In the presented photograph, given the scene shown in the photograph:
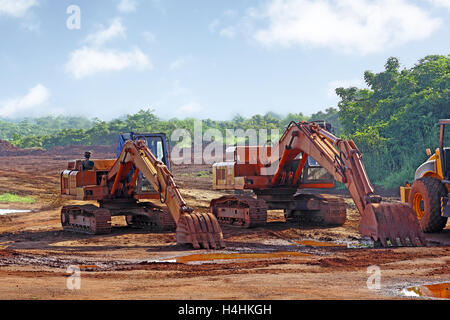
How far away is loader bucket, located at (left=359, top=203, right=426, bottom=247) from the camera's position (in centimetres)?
1348

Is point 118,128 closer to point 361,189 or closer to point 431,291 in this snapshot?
point 361,189

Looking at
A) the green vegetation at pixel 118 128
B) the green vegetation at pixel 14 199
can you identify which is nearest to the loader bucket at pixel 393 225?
the green vegetation at pixel 14 199

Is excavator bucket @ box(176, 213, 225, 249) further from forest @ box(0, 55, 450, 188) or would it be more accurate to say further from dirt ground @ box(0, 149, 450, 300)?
forest @ box(0, 55, 450, 188)

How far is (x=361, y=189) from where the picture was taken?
14.4 metres

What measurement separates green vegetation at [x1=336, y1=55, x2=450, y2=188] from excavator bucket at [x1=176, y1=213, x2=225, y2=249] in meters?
19.9

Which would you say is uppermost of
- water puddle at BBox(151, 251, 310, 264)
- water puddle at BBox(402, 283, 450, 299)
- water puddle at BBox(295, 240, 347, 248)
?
water puddle at BBox(402, 283, 450, 299)

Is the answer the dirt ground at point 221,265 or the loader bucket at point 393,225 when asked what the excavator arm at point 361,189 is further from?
the dirt ground at point 221,265

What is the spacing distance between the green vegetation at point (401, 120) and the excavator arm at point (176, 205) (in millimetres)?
18740

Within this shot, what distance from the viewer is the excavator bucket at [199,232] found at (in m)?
14.2

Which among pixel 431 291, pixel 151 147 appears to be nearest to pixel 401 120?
pixel 151 147

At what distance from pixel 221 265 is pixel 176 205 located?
349 centimetres

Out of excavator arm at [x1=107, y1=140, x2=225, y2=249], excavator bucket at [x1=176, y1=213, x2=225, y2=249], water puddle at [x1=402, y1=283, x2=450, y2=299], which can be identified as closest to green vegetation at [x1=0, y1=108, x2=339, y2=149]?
excavator arm at [x1=107, y1=140, x2=225, y2=249]

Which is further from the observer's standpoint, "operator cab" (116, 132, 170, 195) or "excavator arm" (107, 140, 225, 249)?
"operator cab" (116, 132, 170, 195)
